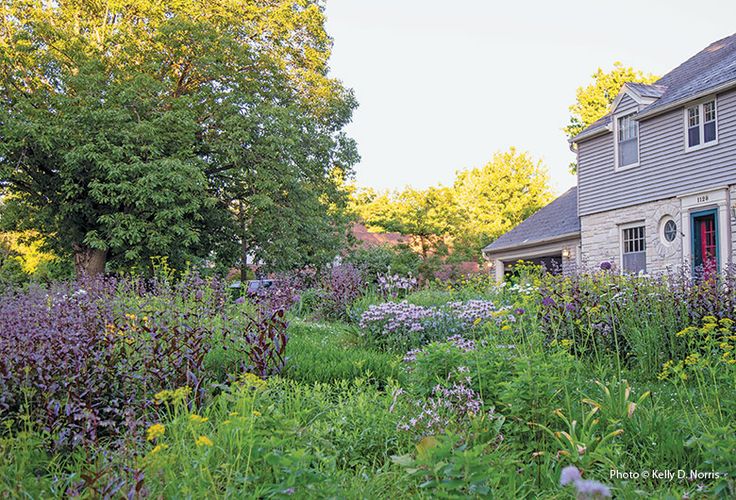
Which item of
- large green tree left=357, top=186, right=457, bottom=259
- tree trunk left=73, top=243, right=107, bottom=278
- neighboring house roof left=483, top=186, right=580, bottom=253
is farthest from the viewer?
large green tree left=357, top=186, right=457, bottom=259

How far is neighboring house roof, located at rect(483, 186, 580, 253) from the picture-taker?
17172 millimetres

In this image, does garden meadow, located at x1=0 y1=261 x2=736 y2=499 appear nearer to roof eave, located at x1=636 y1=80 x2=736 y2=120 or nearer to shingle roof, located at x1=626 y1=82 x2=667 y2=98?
roof eave, located at x1=636 y1=80 x2=736 y2=120

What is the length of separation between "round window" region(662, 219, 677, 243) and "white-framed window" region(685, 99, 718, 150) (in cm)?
173

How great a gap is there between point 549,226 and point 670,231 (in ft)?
17.6

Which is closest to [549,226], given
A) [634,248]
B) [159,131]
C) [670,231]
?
[634,248]

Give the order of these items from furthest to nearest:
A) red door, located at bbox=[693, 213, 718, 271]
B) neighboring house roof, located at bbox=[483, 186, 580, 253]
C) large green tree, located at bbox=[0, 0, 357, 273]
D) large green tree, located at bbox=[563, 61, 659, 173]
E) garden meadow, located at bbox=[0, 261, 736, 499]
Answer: large green tree, located at bbox=[563, 61, 659, 173], neighboring house roof, located at bbox=[483, 186, 580, 253], large green tree, located at bbox=[0, 0, 357, 273], red door, located at bbox=[693, 213, 718, 271], garden meadow, located at bbox=[0, 261, 736, 499]

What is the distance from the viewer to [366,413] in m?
3.38

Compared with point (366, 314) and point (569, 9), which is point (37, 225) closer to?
point (366, 314)

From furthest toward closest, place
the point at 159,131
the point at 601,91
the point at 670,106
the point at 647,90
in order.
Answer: the point at 601,91 → the point at 159,131 → the point at 647,90 → the point at 670,106

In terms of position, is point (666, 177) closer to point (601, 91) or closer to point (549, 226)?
point (549, 226)

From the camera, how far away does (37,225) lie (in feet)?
52.7

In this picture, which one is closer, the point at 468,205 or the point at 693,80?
the point at 693,80

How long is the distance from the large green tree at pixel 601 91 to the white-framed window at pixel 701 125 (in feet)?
47.5

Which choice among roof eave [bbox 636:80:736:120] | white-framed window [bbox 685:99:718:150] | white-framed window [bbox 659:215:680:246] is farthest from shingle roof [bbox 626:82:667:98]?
white-framed window [bbox 659:215:680:246]
